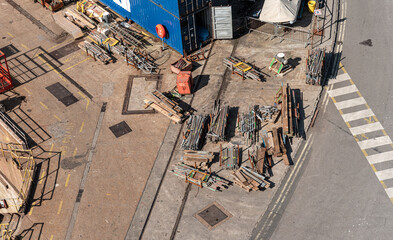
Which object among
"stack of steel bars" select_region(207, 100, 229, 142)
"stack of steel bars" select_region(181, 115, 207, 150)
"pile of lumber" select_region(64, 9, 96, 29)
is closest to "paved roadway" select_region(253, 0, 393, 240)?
"stack of steel bars" select_region(207, 100, 229, 142)

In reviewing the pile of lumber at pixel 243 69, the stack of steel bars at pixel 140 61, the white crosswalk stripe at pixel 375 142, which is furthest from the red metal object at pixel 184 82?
the white crosswalk stripe at pixel 375 142

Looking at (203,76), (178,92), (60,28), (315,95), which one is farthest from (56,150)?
(315,95)

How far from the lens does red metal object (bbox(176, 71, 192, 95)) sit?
44.2m

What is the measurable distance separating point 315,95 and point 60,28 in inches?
1156

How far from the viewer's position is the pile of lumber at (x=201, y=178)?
37156 mm

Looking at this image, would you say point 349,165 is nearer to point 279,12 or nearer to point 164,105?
point 164,105

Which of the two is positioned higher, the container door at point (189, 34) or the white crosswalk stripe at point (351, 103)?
the container door at point (189, 34)

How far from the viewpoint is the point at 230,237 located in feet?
112

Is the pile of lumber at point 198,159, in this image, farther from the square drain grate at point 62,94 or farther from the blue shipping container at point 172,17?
the blue shipping container at point 172,17

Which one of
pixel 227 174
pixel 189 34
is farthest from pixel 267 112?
pixel 189 34

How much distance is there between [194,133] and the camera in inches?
1594

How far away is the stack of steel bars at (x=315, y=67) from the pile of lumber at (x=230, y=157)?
10268 millimetres

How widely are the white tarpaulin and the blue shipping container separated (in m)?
6.32

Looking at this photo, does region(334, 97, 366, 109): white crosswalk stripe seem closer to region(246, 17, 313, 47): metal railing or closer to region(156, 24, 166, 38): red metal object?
region(246, 17, 313, 47): metal railing
